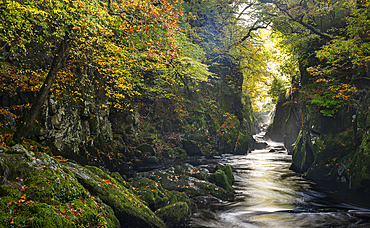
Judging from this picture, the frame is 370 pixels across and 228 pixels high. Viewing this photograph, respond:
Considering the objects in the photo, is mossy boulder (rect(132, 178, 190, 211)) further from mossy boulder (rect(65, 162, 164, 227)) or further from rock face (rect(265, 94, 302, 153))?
rock face (rect(265, 94, 302, 153))

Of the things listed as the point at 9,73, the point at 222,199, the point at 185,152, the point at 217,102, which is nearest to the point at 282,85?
the point at 217,102

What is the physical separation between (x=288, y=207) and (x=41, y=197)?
8244 millimetres

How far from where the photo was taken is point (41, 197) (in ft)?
12.1

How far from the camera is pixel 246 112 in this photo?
124 ft

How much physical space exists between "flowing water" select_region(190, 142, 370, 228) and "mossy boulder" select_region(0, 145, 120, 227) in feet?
11.9

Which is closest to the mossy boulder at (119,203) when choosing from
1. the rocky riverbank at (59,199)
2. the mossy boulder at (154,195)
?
the rocky riverbank at (59,199)

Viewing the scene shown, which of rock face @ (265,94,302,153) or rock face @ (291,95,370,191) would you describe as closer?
rock face @ (291,95,370,191)

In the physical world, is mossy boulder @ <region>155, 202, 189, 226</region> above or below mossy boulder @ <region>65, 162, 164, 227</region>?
below

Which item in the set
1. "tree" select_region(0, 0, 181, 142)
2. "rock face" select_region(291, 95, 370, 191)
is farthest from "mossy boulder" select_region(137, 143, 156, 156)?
"rock face" select_region(291, 95, 370, 191)

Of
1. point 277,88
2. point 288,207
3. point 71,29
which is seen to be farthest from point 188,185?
point 277,88

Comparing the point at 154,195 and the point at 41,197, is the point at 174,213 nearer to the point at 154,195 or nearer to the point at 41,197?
the point at 154,195

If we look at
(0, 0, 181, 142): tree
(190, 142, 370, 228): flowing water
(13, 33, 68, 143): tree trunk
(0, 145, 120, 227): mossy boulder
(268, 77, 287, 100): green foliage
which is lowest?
(190, 142, 370, 228): flowing water

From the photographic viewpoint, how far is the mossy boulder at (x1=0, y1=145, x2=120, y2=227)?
3227 mm

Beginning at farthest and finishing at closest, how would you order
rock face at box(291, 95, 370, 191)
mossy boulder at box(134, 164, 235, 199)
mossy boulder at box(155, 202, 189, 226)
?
rock face at box(291, 95, 370, 191) → mossy boulder at box(134, 164, 235, 199) → mossy boulder at box(155, 202, 189, 226)
